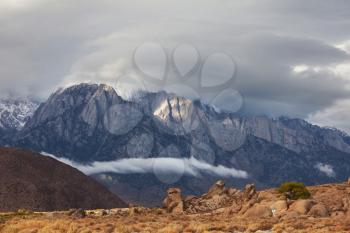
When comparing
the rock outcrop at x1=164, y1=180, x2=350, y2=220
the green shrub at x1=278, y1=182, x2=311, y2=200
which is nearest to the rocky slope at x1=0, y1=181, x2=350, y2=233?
the rock outcrop at x1=164, y1=180, x2=350, y2=220

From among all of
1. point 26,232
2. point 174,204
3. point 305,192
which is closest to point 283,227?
point 26,232

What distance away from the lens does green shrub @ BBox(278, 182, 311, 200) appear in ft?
346

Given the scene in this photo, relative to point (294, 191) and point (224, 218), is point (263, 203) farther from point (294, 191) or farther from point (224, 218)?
point (294, 191)

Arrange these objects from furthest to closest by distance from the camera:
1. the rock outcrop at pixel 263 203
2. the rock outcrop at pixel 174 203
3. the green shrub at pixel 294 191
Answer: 1. the rock outcrop at pixel 174 203
2. the green shrub at pixel 294 191
3. the rock outcrop at pixel 263 203

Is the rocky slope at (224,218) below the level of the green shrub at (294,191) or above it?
below

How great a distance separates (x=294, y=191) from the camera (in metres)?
109

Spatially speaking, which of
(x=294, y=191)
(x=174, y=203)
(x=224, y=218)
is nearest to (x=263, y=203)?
(x=224, y=218)

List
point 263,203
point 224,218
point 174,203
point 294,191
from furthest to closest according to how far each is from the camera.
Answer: point 174,203 < point 294,191 < point 263,203 < point 224,218

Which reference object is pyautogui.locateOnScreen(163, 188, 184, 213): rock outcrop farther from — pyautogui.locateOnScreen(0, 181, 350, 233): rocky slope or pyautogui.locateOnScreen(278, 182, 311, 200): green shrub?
pyautogui.locateOnScreen(278, 182, 311, 200): green shrub

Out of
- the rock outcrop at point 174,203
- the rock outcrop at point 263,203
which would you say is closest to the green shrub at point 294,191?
the rock outcrop at point 263,203

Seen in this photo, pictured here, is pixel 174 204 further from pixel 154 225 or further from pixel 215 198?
pixel 154 225

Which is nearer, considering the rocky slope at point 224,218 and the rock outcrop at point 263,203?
the rocky slope at point 224,218

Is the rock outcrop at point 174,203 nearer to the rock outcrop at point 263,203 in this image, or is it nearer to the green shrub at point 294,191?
the rock outcrop at point 263,203

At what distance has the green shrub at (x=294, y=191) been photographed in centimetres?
10550
